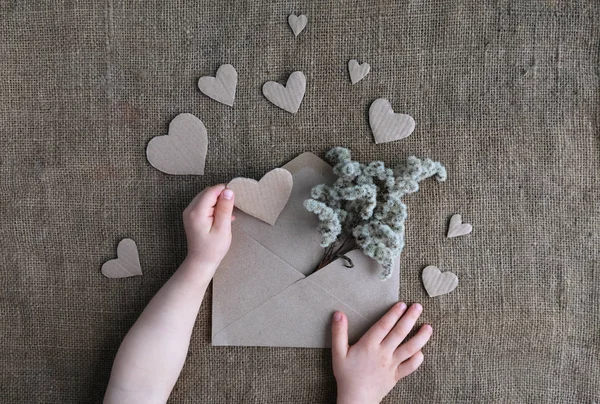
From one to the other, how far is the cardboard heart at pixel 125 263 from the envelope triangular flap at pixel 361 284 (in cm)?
37

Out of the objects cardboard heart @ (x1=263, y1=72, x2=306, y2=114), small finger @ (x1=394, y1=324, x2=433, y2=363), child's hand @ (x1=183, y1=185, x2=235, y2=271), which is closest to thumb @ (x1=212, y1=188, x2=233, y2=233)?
child's hand @ (x1=183, y1=185, x2=235, y2=271)

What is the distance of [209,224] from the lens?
0.93m

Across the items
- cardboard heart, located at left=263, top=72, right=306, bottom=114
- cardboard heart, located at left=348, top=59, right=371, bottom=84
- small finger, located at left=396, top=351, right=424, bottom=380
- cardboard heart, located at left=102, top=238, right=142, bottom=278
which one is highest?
cardboard heart, located at left=348, top=59, right=371, bottom=84

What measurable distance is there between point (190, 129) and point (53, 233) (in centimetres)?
37

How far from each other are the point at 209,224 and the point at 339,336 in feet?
1.14

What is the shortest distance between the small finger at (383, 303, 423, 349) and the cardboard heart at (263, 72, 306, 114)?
0.48m

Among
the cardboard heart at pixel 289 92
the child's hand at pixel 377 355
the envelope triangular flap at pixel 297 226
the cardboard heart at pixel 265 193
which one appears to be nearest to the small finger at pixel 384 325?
the child's hand at pixel 377 355

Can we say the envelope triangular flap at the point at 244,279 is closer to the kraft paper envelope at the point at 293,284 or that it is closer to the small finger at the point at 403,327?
the kraft paper envelope at the point at 293,284

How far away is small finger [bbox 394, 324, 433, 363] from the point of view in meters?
0.98

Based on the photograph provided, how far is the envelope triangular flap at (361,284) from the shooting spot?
99cm

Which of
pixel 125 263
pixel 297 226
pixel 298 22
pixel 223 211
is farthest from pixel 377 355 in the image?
pixel 298 22

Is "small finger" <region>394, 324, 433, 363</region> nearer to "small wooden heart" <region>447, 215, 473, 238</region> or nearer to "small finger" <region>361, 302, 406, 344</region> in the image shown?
"small finger" <region>361, 302, 406, 344</region>

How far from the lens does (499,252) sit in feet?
3.26

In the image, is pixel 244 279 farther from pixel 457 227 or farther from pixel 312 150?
pixel 457 227
